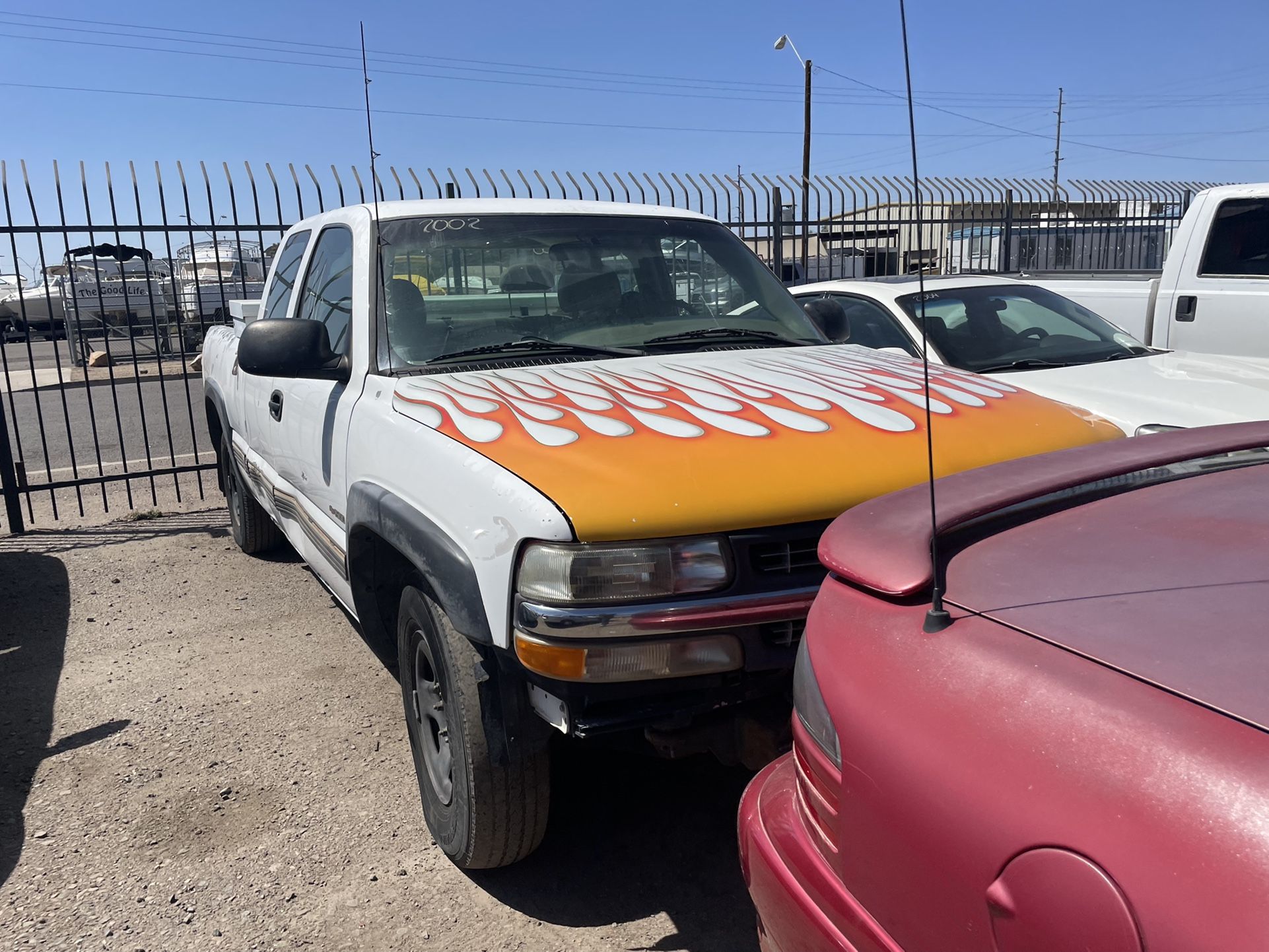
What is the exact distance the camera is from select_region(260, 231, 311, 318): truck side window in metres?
4.52

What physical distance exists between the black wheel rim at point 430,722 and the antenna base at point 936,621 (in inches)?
64.4

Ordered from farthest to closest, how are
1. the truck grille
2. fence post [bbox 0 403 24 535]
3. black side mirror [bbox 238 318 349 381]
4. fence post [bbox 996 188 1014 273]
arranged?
fence post [bbox 996 188 1014 273] < fence post [bbox 0 403 24 535] < black side mirror [bbox 238 318 349 381] < the truck grille

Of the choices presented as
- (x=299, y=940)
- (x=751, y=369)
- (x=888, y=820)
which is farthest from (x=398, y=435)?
(x=888, y=820)

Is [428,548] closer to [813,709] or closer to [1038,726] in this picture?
[813,709]

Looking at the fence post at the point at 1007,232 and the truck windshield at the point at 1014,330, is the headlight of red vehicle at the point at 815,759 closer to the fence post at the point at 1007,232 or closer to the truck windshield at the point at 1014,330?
the truck windshield at the point at 1014,330

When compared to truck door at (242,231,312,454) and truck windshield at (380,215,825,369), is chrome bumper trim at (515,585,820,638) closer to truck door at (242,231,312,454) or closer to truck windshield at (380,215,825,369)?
truck windshield at (380,215,825,369)

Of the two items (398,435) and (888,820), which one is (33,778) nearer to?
(398,435)

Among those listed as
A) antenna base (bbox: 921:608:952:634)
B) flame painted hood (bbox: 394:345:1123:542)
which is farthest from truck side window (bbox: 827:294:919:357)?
antenna base (bbox: 921:608:952:634)

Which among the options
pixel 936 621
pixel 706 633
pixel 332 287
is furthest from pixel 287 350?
pixel 936 621

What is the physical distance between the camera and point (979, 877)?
1.13m

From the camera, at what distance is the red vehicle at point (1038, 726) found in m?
0.98

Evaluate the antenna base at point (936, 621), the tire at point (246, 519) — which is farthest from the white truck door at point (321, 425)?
the antenna base at point (936, 621)

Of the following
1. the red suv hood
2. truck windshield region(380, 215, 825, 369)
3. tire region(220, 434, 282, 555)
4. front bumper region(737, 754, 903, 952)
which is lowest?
tire region(220, 434, 282, 555)

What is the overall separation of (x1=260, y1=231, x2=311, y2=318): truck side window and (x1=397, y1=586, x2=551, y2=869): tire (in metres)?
2.28
